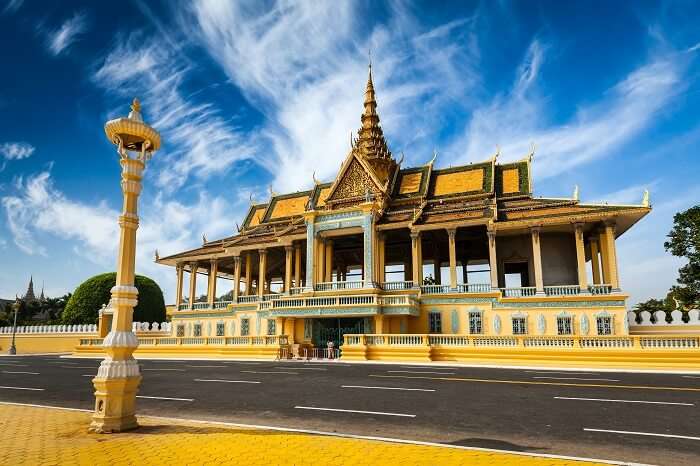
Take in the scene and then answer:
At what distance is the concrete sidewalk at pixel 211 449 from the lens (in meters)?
5.55

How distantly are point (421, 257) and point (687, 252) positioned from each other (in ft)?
63.4

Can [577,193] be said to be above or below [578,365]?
above

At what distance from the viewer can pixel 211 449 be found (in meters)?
6.03

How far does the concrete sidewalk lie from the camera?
5.55 m

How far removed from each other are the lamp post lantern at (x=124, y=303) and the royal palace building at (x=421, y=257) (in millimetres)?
19448

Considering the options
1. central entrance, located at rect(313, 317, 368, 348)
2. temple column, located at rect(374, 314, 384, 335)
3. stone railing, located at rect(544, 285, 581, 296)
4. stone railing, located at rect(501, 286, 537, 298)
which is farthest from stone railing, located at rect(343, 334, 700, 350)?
stone railing, located at rect(544, 285, 581, 296)

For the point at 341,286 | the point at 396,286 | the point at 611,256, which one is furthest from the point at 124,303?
the point at 611,256

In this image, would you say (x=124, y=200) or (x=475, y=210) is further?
(x=475, y=210)

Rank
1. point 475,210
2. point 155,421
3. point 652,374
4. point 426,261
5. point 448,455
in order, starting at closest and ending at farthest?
point 448,455 < point 155,421 < point 652,374 < point 475,210 < point 426,261

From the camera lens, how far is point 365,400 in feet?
34.9

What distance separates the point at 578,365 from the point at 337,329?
1357 centimetres

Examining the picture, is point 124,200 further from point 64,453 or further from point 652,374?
point 652,374

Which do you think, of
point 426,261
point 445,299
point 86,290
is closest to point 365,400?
point 445,299

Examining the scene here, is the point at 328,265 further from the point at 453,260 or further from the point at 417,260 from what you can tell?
the point at 453,260
